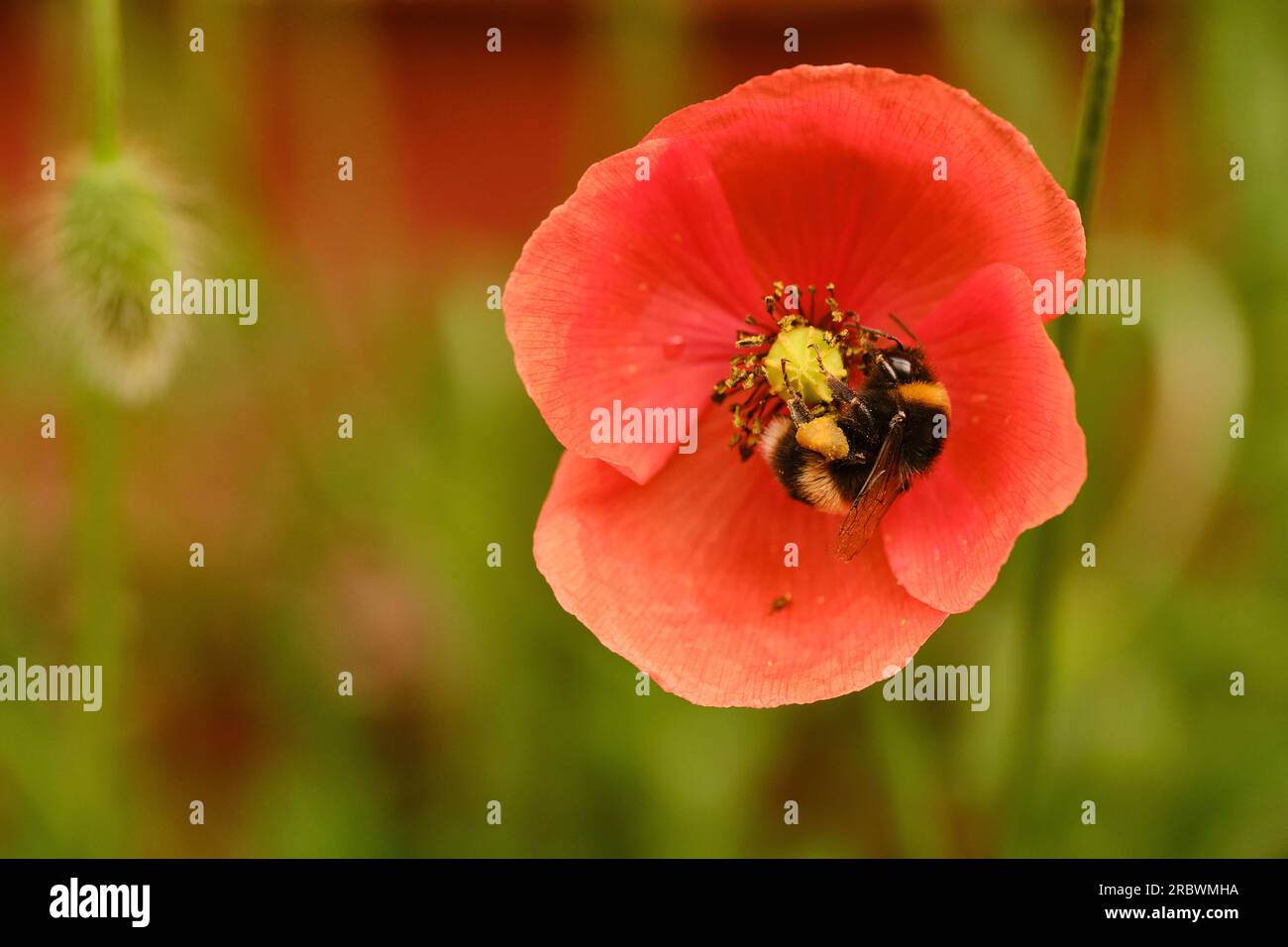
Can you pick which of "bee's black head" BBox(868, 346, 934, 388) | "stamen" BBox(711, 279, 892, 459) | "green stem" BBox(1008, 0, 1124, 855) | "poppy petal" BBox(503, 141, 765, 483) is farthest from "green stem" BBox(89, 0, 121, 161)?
"green stem" BBox(1008, 0, 1124, 855)

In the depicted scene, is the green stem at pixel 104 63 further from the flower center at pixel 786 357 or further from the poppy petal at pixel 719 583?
the flower center at pixel 786 357

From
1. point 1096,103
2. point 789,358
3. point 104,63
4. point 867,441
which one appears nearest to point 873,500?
point 867,441

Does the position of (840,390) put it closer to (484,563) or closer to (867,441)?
(867,441)

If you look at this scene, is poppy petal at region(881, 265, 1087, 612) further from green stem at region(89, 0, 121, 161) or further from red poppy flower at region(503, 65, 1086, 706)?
green stem at region(89, 0, 121, 161)

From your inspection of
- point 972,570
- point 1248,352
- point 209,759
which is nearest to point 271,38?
point 209,759

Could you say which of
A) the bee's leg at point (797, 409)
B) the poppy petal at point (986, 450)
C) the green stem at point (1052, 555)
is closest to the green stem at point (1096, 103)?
the green stem at point (1052, 555)

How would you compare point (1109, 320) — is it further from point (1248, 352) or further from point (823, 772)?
point (823, 772)
